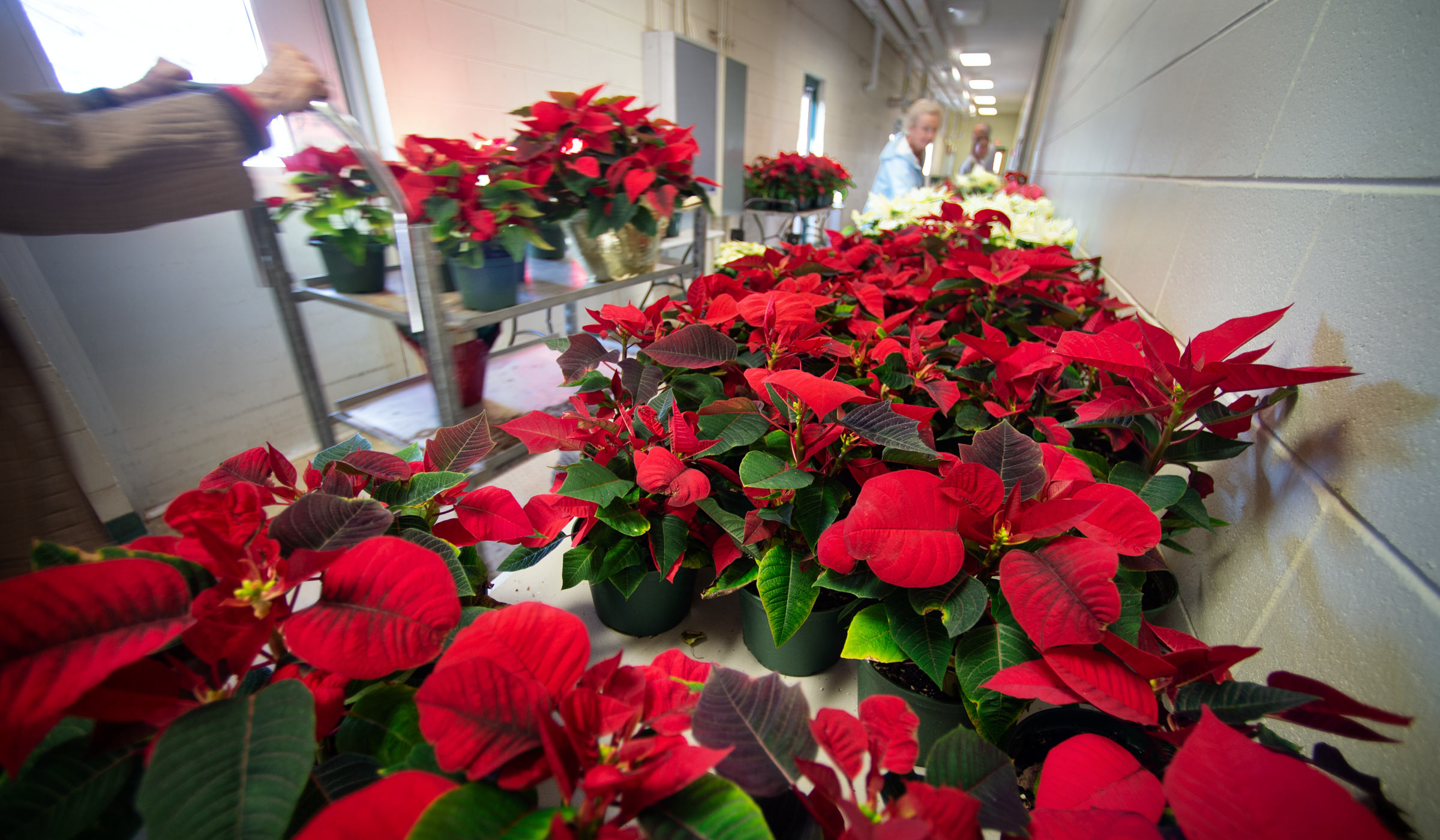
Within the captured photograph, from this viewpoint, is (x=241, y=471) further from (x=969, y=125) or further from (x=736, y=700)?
(x=969, y=125)

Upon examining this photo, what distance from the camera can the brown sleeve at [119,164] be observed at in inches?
23.1

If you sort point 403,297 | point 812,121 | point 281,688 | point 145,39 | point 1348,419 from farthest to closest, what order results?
point 812,121 → point 145,39 → point 403,297 → point 1348,419 → point 281,688

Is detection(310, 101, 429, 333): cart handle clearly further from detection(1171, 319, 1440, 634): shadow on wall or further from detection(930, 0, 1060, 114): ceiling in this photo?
detection(930, 0, 1060, 114): ceiling

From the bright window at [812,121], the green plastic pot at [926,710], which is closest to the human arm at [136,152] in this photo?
the green plastic pot at [926,710]

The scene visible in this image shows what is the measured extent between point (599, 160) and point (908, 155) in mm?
3350

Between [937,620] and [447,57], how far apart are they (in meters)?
2.64

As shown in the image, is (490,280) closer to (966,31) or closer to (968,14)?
(968,14)

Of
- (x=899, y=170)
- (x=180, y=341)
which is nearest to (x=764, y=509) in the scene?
(x=180, y=341)

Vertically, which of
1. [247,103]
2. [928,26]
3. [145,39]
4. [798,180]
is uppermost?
[928,26]

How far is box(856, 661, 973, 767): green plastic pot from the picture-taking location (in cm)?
50

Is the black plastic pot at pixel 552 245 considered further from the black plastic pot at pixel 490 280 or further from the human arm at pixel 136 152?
the human arm at pixel 136 152

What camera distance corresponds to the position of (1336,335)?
1.55 ft

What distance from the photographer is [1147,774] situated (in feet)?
0.95

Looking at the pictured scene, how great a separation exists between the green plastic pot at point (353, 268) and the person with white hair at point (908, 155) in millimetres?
3393
